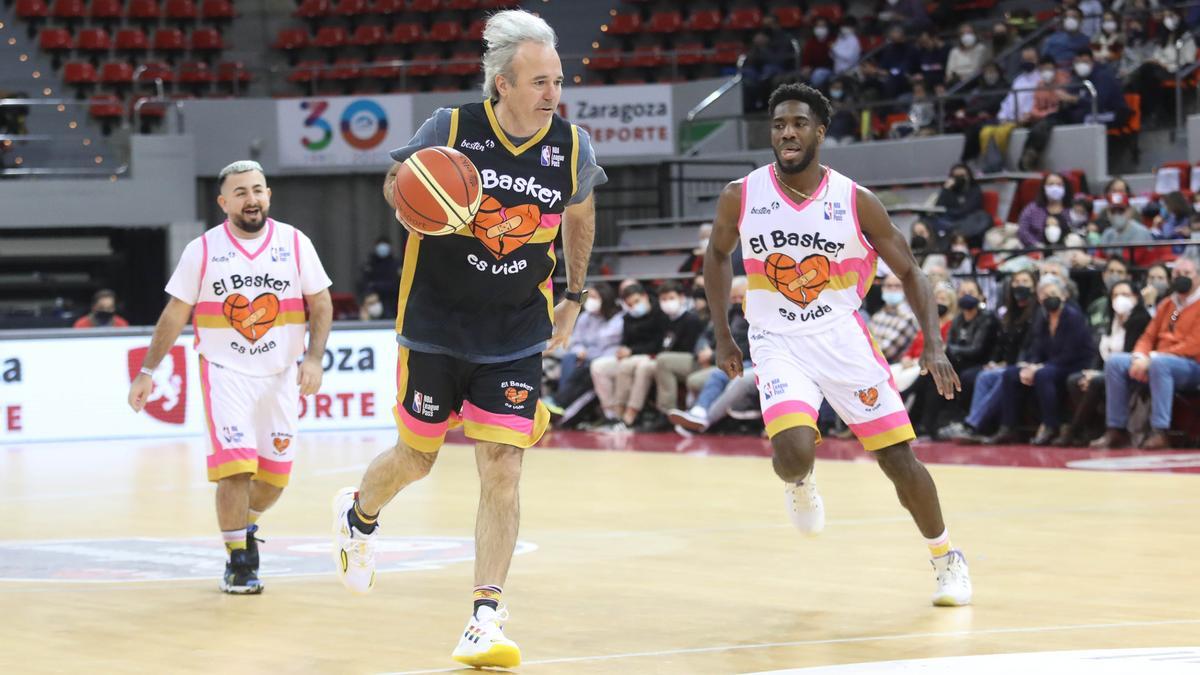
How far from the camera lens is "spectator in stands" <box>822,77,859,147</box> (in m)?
22.1

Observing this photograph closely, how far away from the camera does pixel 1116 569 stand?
730 cm

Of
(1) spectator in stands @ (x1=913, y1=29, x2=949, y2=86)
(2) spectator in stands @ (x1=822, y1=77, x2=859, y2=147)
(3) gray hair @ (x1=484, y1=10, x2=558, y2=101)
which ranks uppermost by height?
(1) spectator in stands @ (x1=913, y1=29, x2=949, y2=86)

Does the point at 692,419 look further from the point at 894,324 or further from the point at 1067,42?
the point at 1067,42

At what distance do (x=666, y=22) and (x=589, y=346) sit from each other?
33.3 ft

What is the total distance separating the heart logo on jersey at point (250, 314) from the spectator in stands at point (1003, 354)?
801cm

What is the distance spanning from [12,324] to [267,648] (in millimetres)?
15344

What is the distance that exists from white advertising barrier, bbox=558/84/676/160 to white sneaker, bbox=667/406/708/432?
8.67m

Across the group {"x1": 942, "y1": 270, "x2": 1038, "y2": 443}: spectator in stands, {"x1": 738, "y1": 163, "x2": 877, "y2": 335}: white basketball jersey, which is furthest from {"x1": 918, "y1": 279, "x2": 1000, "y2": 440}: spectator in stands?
{"x1": 738, "y1": 163, "x2": 877, "y2": 335}: white basketball jersey

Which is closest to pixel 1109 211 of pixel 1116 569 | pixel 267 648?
pixel 1116 569

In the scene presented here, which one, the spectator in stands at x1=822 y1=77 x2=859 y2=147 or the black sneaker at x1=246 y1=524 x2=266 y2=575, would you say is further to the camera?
the spectator in stands at x1=822 y1=77 x2=859 y2=147

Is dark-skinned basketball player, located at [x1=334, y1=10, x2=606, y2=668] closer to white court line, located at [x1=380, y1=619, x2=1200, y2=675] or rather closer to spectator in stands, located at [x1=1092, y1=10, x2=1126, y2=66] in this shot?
white court line, located at [x1=380, y1=619, x2=1200, y2=675]

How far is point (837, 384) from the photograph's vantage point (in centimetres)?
673

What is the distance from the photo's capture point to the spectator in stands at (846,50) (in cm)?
2347

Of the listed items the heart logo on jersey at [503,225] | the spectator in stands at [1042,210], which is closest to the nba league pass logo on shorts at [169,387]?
the spectator in stands at [1042,210]
